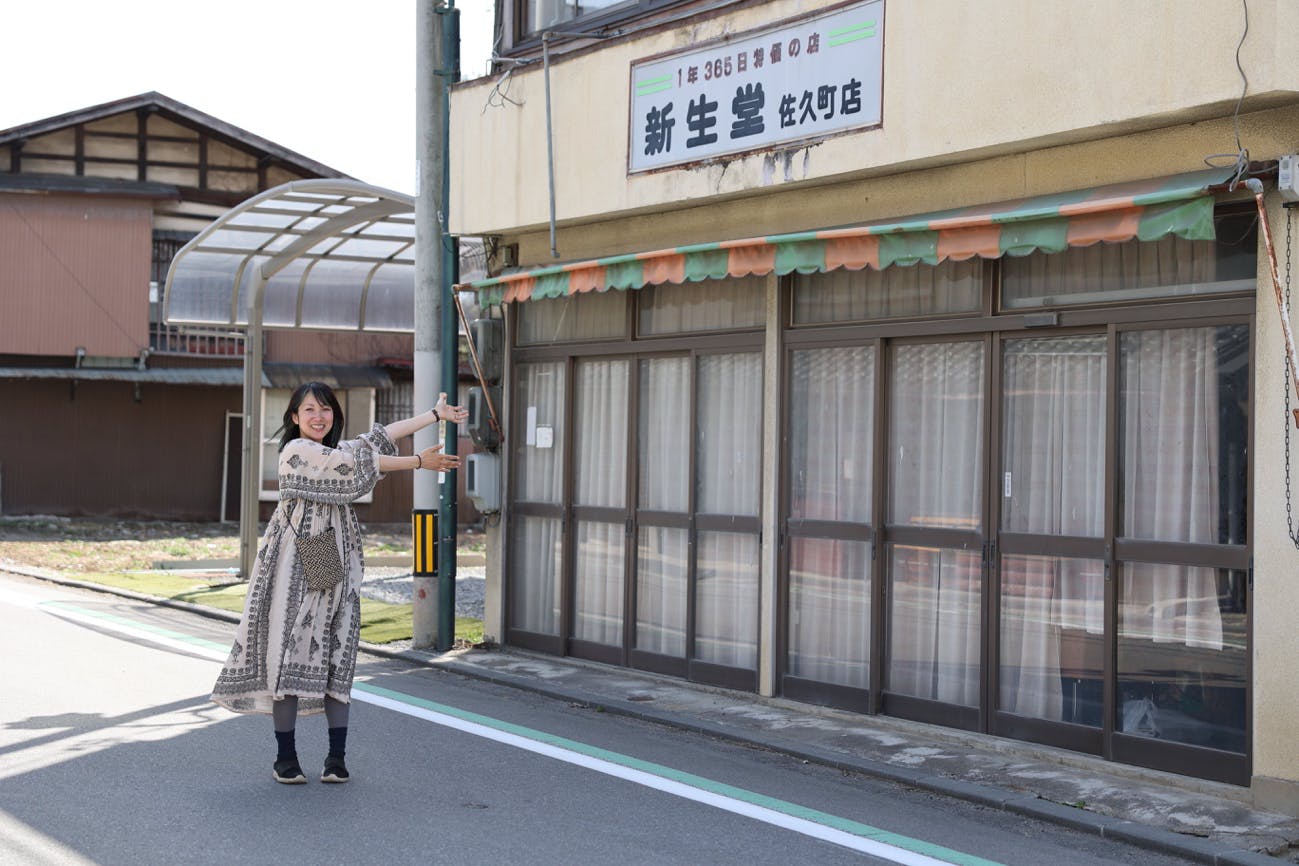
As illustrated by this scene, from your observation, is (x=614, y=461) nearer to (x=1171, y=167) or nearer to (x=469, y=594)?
(x=1171, y=167)

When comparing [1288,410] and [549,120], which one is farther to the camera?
[549,120]

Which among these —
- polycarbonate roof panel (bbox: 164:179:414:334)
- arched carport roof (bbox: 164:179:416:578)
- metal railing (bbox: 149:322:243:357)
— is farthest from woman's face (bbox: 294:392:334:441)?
metal railing (bbox: 149:322:243:357)

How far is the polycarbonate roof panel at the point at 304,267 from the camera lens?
15.0 m

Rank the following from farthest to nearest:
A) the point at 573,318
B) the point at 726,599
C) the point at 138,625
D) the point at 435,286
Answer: the point at 138,625 < the point at 435,286 < the point at 573,318 < the point at 726,599

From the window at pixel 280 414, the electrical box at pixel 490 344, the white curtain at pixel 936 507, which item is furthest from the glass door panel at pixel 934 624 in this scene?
the window at pixel 280 414

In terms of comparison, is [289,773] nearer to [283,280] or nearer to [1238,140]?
[1238,140]

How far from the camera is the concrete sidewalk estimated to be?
683cm

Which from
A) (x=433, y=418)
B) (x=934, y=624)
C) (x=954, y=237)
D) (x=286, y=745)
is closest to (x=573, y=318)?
(x=934, y=624)

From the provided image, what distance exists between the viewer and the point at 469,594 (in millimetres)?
18312

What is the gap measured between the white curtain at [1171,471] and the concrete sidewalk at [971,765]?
2.72 feet

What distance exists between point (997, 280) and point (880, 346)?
0.98 metres

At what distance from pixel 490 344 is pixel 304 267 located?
5.85 m

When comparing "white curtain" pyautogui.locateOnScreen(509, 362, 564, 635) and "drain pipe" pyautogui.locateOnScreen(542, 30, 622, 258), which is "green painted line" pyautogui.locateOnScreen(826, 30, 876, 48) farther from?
"white curtain" pyautogui.locateOnScreen(509, 362, 564, 635)

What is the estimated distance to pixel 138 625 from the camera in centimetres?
1380
